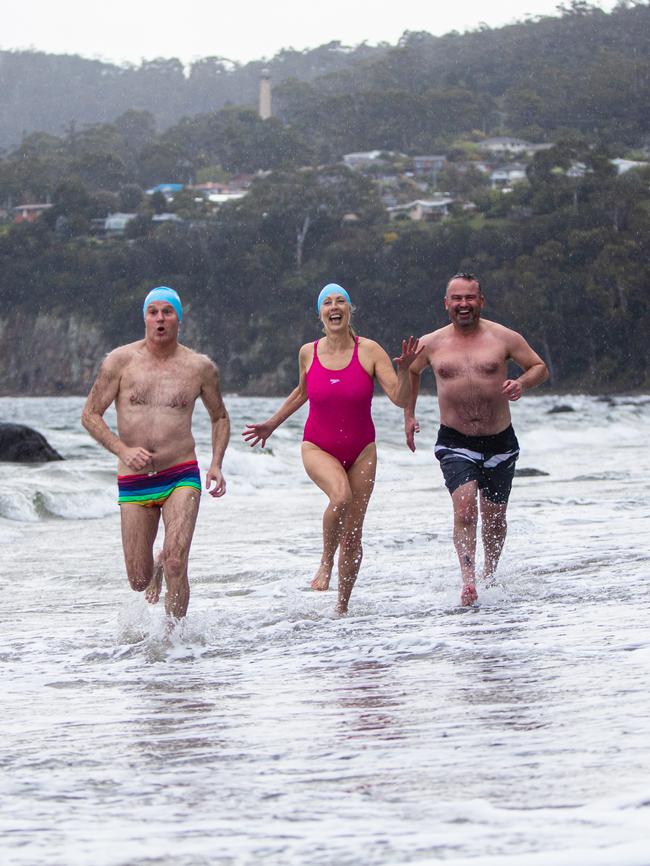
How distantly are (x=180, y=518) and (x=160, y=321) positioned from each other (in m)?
0.93

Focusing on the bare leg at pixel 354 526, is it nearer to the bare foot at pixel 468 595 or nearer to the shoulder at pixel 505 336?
the bare foot at pixel 468 595

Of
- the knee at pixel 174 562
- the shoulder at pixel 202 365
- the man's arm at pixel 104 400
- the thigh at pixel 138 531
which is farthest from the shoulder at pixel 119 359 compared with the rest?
the knee at pixel 174 562

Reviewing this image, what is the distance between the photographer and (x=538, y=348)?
81.9m

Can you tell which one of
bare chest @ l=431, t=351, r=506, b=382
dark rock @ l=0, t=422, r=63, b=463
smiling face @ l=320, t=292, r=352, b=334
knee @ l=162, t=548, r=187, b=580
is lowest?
dark rock @ l=0, t=422, r=63, b=463

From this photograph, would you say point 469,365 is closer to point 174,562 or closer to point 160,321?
point 160,321

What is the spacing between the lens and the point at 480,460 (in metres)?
7.54

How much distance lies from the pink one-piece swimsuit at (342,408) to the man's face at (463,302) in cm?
60

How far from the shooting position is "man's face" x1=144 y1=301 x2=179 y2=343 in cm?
644

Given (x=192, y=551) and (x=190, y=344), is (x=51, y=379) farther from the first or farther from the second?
(x=192, y=551)

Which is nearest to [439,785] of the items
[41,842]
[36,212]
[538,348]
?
[41,842]

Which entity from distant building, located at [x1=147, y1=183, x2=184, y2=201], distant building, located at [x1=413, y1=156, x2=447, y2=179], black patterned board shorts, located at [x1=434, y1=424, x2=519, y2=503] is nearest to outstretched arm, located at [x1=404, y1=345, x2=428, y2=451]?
black patterned board shorts, located at [x1=434, y1=424, x2=519, y2=503]

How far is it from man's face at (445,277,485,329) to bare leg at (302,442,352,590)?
1018mm

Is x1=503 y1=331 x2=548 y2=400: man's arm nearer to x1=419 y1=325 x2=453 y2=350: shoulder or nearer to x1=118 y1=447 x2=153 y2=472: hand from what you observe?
x1=419 y1=325 x2=453 y2=350: shoulder

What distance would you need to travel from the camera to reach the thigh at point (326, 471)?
7.10 m
